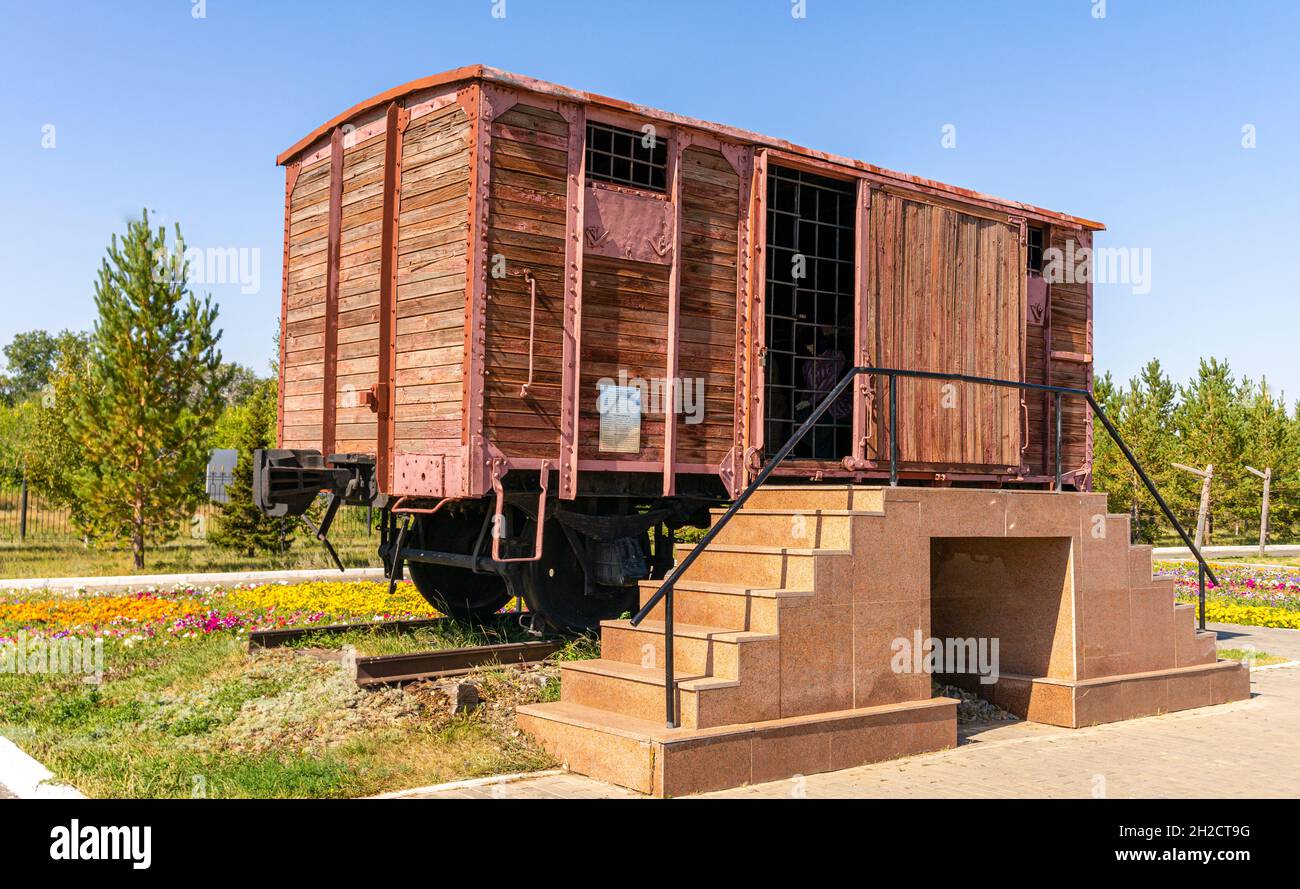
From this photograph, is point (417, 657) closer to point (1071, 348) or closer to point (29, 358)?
point (1071, 348)

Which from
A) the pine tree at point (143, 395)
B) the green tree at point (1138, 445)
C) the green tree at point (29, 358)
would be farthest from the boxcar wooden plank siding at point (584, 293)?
the green tree at point (29, 358)

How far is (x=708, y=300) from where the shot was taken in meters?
9.57

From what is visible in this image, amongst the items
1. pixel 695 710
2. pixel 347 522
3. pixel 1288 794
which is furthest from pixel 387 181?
pixel 347 522

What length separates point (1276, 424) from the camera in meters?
39.2

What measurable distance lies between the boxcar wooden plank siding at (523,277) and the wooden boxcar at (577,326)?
0.02 metres

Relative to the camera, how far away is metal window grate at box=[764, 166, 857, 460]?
1127cm

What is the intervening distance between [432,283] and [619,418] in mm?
1841

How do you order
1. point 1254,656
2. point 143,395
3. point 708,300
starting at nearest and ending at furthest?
point 708,300, point 1254,656, point 143,395

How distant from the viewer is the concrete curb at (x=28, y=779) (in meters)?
6.14

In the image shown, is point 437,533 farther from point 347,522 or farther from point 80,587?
point 347,522

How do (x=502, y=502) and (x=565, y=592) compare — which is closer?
(x=502, y=502)

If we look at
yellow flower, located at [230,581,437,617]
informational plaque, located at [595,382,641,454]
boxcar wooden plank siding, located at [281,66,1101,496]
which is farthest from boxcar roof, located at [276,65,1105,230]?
yellow flower, located at [230,581,437,617]

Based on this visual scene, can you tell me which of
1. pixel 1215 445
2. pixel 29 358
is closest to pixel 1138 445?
pixel 1215 445
